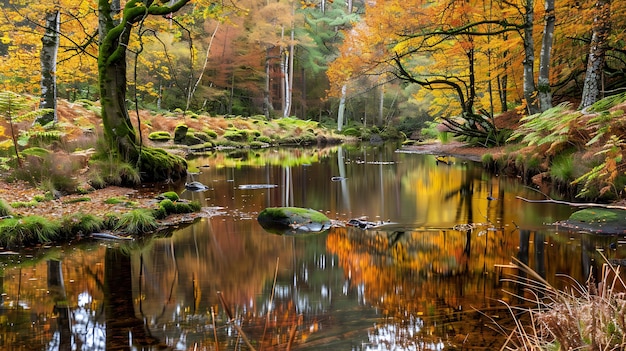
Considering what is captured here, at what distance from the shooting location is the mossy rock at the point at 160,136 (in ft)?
70.7

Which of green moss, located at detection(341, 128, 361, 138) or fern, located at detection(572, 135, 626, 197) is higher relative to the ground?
green moss, located at detection(341, 128, 361, 138)

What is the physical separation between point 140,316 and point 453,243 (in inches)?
147

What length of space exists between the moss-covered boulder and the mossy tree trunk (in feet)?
26.0

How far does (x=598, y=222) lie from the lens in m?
6.54

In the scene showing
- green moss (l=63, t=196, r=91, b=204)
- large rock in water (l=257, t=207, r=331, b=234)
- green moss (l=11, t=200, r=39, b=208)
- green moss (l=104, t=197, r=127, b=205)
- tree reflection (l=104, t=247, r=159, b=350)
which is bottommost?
tree reflection (l=104, t=247, r=159, b=350)

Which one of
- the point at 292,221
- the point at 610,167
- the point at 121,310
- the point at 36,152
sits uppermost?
the point at 36,152

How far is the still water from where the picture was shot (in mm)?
3471

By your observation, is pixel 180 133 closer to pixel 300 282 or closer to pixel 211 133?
pixel 211 133

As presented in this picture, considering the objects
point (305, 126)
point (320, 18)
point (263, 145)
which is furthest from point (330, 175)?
point (320, 18)

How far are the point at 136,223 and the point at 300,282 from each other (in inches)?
116

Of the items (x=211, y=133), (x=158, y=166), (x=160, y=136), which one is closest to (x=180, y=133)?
(x=160, y=136)

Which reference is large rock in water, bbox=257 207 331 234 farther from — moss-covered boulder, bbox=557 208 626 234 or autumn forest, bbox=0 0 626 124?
moss-covered boulder, bbox=557 208 626 234

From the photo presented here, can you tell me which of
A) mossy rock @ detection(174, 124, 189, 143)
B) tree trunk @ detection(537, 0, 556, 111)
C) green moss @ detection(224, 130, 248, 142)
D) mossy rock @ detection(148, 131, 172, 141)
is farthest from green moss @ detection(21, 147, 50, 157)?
green moss @ detection(224, 130, 248, 142)

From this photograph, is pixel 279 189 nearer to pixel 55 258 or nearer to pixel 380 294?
pixel 55 258
